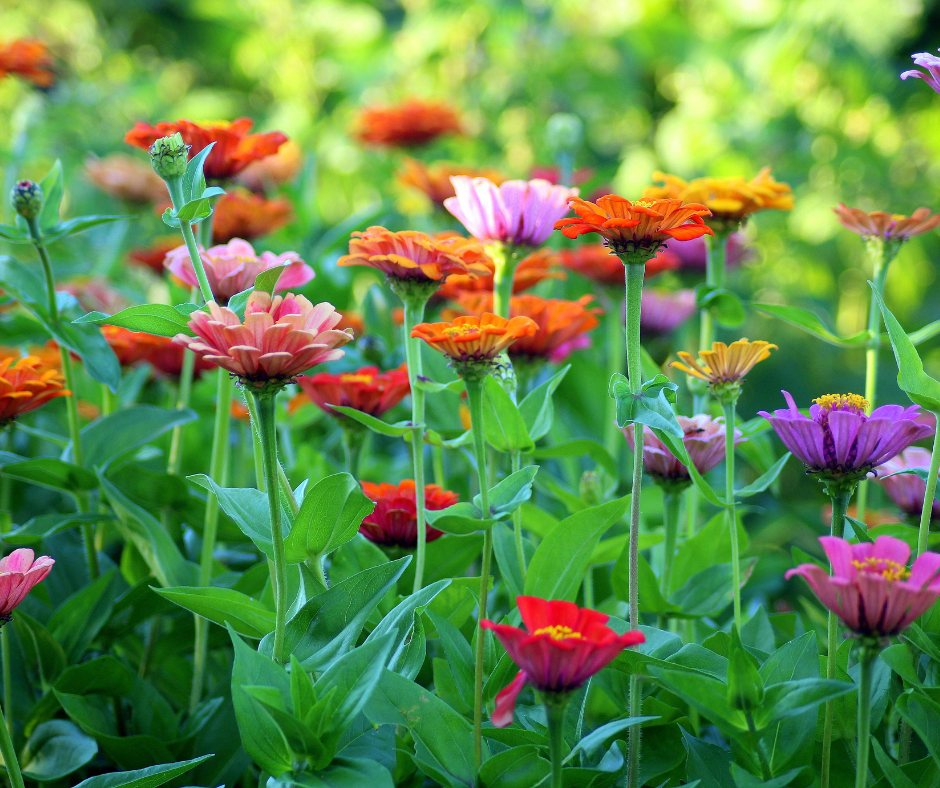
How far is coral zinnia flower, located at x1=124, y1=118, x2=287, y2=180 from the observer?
499mm

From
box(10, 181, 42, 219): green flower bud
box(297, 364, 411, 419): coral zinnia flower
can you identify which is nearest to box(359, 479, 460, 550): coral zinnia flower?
box(297, 364, 411, 419): coral zinnia flower

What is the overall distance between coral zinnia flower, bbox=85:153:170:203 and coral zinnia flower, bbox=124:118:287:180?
0.56 meters

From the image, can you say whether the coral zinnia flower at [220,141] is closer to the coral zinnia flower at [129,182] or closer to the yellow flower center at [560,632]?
the yellow flower center at [560,632]

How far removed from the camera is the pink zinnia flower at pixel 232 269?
462mm

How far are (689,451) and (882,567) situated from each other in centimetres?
16

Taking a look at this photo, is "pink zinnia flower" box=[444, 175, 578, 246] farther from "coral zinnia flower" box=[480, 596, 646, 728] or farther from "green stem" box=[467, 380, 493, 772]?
"coral zinnia flower" box=[480, 596, 646, 728]

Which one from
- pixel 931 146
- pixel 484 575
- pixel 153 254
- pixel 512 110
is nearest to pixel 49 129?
pixel 153 254

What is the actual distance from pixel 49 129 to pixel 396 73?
0.75m

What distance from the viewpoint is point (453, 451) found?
0.73 metres

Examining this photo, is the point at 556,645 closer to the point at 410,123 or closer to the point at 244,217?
the point at 244,217

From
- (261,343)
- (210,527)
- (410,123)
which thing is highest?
(410,123)

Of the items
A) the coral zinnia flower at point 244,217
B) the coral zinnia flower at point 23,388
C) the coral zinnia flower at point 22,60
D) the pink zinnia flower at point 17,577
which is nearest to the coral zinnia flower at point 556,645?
the pink zinnia flower at point 17,577

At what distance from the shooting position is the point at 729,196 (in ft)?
1.76

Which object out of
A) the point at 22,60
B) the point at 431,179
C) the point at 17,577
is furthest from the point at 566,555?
the point at 22,60
